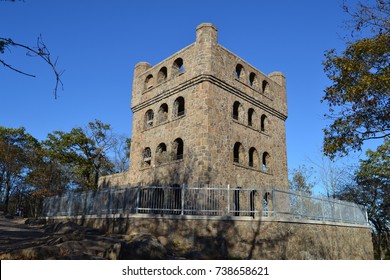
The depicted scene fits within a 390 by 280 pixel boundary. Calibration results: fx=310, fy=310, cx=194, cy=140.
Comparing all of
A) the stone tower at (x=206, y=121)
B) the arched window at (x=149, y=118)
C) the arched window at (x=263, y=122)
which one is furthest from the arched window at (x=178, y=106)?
the arched window at (x=263, y=122)

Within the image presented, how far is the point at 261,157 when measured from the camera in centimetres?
1823

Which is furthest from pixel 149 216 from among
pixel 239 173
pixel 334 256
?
pixel 334 256

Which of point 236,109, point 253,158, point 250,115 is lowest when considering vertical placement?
point 253,158

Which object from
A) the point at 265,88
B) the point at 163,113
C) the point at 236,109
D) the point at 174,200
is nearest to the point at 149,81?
the point at 163,113

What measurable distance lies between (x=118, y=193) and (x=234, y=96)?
27.5ft

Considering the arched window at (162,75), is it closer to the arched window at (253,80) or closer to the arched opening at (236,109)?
the arched opening at (236,109)

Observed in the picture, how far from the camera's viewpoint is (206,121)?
49.8 feet

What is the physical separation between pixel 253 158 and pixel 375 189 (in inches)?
447

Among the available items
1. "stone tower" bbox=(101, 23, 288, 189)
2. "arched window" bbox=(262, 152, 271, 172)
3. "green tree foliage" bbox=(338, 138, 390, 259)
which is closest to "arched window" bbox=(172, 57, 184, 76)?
"stone tower" bbox=(101, 23, 288, 189)

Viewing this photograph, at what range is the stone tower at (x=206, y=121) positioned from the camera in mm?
15374

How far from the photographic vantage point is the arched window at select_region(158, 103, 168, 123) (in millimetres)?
18531

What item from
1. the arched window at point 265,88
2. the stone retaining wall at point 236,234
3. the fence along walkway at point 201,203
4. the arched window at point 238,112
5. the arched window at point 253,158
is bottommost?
the stone retaining wall at point 236,234

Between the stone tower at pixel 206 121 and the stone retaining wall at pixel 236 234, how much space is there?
3.60 metres

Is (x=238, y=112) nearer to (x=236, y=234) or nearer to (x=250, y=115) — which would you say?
(x=250, y=115)
